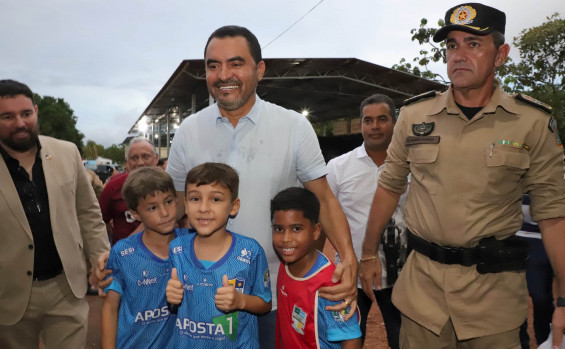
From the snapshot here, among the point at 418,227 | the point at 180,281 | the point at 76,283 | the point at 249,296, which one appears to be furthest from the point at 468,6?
the point at 76,283

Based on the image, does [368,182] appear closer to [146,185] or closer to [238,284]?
[238,284]

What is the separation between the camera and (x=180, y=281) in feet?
7.19

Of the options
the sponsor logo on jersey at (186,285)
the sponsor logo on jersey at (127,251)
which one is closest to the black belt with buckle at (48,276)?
the sponsor logo on jersey at (127,251)

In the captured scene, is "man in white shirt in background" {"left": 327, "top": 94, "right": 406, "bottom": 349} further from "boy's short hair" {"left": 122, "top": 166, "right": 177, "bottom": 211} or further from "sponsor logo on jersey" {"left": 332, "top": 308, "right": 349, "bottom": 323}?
"boy's short hair" {"left": 122, "top": 166, "right": 177, "bottom": 211}

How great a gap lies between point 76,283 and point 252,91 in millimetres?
2222

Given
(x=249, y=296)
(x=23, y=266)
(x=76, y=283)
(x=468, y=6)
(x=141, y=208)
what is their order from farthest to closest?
(x=76, y=283) < (x=23, y=266) < (x=141, y=208) < (x=468, y=6) < (x=249, y=296)

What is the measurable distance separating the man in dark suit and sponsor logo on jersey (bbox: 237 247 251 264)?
1.79 m

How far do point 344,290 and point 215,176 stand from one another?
937 mm

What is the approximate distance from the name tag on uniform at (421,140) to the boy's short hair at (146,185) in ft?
5.14

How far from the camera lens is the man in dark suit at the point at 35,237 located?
3.06 metres

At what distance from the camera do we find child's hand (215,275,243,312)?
1.99 metres

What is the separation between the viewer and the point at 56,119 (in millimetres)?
61375

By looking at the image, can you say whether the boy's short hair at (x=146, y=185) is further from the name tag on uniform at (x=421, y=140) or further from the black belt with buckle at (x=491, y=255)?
the black belt with buckle at (x=491, y=255)

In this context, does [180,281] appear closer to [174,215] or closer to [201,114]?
[174,215]
